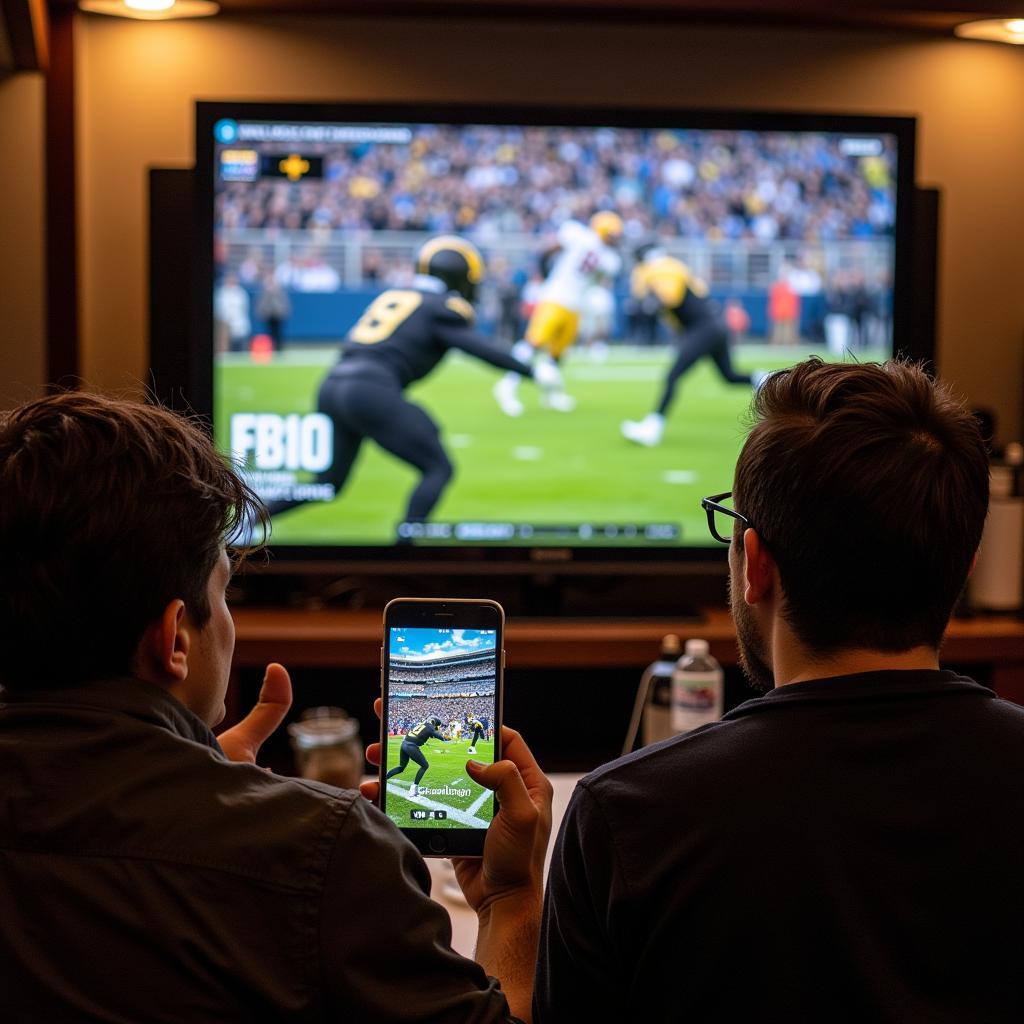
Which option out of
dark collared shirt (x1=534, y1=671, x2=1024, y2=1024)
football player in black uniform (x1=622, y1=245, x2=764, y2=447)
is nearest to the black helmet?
football player in black uniform (x1=622, y1=245, x2=764, y2=447)

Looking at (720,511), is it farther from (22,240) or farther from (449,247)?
(22,240)

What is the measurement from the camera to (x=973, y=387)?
11.7 feet

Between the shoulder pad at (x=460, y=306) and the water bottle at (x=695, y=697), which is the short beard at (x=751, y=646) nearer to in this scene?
the water bottle at (x=695, y=697)

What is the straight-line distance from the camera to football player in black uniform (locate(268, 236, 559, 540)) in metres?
3.18

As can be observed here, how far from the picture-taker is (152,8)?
3.18 meters

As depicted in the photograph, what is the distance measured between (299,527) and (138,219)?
93 centimetres

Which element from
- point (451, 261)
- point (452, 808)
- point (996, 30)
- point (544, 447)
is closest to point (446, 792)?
point (452, 808)

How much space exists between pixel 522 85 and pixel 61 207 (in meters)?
1.24

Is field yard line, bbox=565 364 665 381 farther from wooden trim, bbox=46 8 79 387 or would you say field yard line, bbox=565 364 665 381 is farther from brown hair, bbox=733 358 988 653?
brown hair, bbox=733 358 988 653

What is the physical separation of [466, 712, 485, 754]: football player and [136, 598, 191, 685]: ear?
0.46 meters

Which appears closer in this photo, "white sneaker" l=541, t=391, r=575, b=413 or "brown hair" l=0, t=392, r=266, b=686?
"brown hair" l=0, t=392, r=266, b=686

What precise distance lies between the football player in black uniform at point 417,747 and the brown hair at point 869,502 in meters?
0.51

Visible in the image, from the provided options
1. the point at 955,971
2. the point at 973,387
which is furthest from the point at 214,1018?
the point at 973,387

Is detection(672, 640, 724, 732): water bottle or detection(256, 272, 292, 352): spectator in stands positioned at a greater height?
detection(256, 272, 292, 352): spectator in stands
